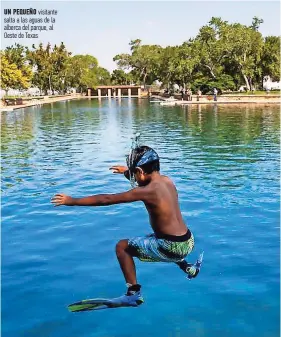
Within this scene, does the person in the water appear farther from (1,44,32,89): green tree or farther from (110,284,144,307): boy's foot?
(1,44,32,89): green tree

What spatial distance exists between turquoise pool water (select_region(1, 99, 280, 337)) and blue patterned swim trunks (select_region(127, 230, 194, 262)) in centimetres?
145

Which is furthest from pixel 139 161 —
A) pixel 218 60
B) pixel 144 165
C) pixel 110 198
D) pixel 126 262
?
pixel 218 60

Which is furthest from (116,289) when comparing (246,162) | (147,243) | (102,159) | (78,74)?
(78,74)

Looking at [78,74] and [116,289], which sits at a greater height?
[78,74]

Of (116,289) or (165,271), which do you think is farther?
(165,271)

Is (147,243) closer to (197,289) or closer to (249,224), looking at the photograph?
(197,289)

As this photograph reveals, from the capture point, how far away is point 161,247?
5.32 metres

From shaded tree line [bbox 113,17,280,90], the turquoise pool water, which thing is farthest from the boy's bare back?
shaded tree line [bbox 113,17,280,90]

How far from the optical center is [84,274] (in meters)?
8.23

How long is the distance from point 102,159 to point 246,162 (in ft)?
20.2

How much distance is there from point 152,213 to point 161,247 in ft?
1.31

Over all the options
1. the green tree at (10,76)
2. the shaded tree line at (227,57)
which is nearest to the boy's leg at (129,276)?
the shaded tree line at (227,57)

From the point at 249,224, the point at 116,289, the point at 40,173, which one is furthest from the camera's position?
the point at 40,173

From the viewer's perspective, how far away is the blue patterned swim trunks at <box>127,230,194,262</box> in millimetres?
5285
